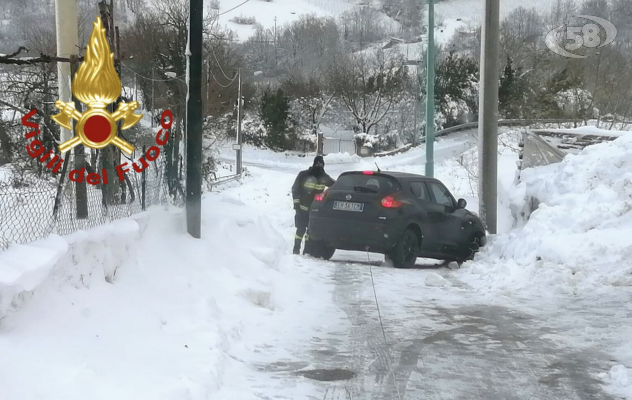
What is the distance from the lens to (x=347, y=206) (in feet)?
38.3

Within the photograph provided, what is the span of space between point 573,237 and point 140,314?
21.0 ft

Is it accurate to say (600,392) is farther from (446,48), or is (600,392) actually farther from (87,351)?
(446,48)

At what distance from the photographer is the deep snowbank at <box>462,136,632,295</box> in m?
9.34

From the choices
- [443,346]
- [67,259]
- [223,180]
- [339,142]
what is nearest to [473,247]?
[443,346]

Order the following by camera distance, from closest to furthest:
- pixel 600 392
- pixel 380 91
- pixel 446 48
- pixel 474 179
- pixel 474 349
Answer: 1. pixel 600 392
2. pixel 474 349
3. pixel 474 179
4. pixel 380 91
5. pixel 446 48

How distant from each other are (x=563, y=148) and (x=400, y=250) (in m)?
5.70

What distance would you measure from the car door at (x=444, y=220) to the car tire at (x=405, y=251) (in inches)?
18.3

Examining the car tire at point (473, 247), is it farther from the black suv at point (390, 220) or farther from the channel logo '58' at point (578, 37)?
the channel logo '58' at point (578, 37)

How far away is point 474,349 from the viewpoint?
255 inches

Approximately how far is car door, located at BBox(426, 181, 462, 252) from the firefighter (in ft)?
6.18

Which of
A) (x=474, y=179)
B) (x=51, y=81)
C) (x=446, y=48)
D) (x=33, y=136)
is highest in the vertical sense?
Result: (x=446, y=48)

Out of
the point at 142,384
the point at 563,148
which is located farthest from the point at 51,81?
the point at 142,384

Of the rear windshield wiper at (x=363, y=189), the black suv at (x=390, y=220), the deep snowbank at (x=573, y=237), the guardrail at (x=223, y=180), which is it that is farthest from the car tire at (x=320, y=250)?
the guardrail at (x=223, y=180)

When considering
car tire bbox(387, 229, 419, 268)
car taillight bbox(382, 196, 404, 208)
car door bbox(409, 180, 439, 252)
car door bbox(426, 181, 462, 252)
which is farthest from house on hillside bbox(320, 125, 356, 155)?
car taillight bbox(382, 196, 404, 208)
